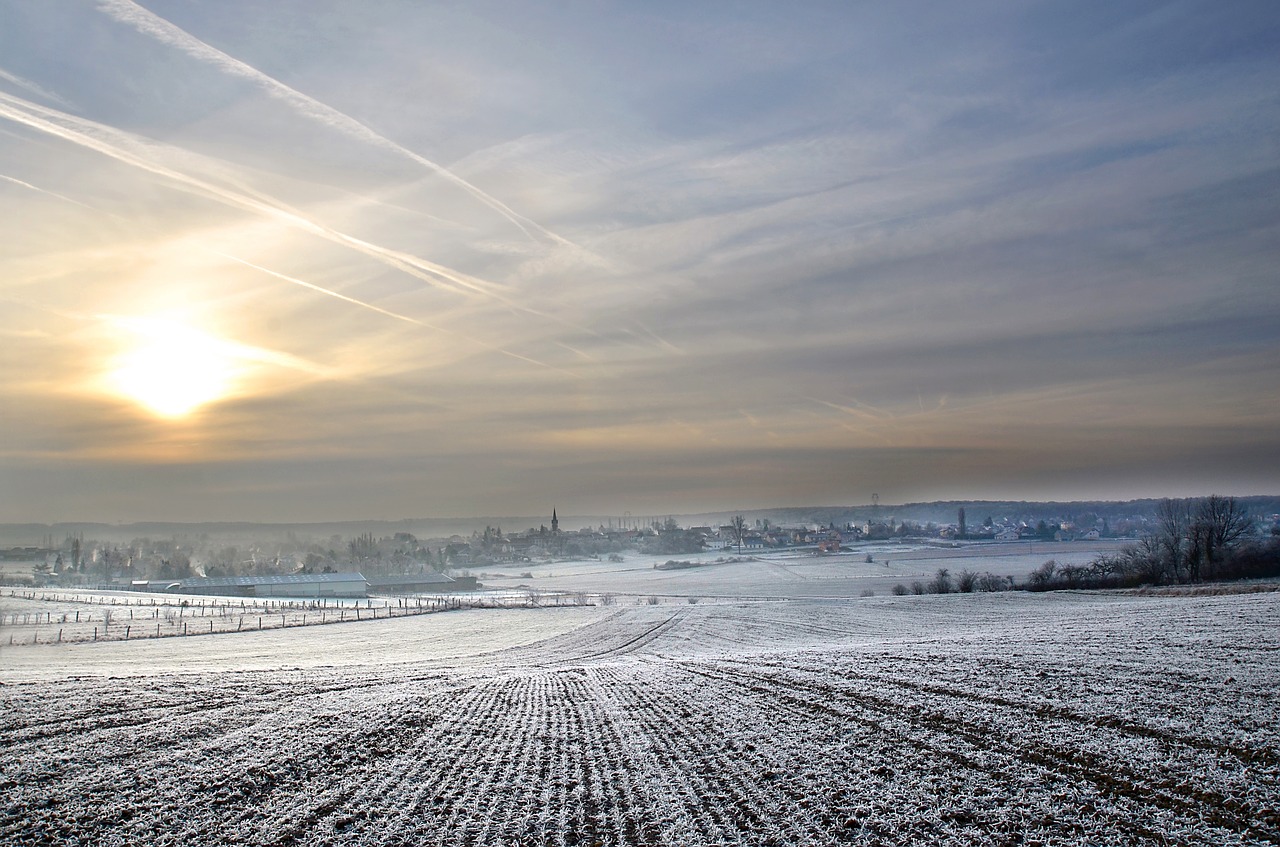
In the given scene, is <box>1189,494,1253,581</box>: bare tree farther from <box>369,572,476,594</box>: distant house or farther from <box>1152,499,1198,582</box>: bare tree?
<box>369,572,476,594</box>: distant house

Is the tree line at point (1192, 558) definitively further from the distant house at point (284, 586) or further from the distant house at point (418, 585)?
the distant house at point (284, 586)

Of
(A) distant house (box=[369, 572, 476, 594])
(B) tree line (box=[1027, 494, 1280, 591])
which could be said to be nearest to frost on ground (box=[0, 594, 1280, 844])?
(B) tree line (box=[1027, 494, 1280, 591])

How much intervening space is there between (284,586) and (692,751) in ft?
427

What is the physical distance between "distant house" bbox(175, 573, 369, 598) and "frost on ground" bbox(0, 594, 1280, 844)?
97.4 m

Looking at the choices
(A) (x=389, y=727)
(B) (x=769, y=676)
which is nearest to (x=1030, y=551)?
(B) (x=769, y=676)

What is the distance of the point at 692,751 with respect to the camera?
19.1 metres

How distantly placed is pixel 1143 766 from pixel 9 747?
2585 centimetres

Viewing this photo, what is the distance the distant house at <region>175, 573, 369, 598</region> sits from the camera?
126 metres

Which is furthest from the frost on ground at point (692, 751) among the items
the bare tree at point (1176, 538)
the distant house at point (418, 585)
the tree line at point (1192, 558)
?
the distant house at point (418, 585)

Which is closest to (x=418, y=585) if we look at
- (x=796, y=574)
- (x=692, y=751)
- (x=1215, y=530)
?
(x=796, y=574)

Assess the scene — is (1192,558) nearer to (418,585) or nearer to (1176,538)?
(1176,538)

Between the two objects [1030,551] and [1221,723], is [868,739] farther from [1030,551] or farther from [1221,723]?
[1030,551]

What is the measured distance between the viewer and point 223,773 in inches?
712

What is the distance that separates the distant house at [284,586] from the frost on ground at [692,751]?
319 feet
